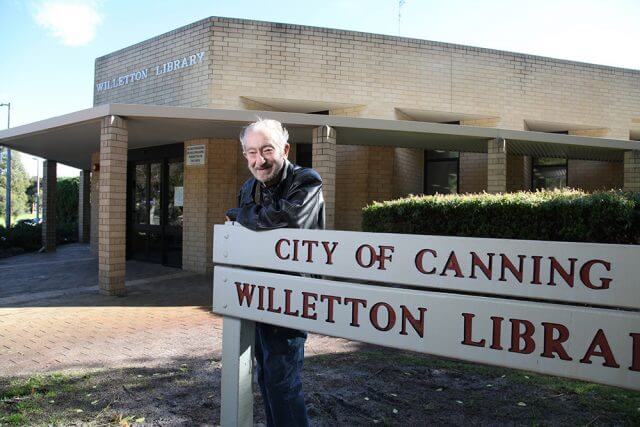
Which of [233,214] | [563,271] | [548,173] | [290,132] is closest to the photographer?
[563,271]

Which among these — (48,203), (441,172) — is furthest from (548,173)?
(48,203)

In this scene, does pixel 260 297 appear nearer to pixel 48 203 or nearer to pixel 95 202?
pixel 95 202

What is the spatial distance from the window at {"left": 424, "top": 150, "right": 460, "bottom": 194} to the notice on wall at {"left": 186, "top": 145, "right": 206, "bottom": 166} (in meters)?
6.04

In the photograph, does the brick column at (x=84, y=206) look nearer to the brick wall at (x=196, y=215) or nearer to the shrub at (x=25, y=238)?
the shrub at (x=25, y=238)

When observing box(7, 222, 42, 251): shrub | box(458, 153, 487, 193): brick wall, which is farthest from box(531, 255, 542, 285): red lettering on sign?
box(7, 222, 42, 251): shrub

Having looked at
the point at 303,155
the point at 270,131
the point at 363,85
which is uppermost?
the point at 363,85

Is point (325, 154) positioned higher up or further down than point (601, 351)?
higher up

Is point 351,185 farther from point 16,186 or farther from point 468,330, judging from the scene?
point 16,186

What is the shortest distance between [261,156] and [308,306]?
73 centimetres

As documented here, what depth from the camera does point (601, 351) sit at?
5.06 ft

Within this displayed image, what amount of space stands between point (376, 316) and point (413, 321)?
0.16 m

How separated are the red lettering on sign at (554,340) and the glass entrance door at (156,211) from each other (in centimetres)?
991

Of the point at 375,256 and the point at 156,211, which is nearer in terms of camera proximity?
the point at 375,256

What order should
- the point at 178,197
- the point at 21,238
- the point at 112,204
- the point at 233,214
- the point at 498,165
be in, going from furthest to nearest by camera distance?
the point at 21,238
the point at 178,197
the point at 498,165
the point at 112,204
the point at 233,214
